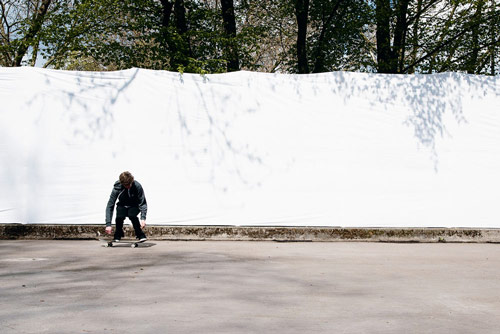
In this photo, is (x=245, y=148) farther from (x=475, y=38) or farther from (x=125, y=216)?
(x=475, y=38)

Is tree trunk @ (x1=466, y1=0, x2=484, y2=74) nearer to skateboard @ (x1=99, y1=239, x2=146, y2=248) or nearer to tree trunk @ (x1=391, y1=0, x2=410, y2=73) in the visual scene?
tree trunk @ (x1=391, y1=0, x2=410, y2=73)

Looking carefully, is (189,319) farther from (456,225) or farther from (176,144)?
(456,225)

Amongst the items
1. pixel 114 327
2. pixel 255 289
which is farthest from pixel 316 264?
pixel 114 327

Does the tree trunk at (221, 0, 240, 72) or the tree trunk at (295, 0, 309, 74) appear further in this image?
the tree trunk at (295, 0, 309, 74)

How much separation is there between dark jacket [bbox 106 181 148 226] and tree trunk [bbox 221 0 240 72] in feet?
22.5

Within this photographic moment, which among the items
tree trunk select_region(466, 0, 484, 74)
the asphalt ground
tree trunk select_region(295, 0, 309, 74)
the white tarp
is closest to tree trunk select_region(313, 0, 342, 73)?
tree trunk select_region(295, 0, 309, 74)

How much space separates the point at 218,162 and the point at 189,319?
5.59 meters

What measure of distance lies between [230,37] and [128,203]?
7.70 metres

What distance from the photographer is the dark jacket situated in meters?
9.15

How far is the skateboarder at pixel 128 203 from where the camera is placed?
9102mm

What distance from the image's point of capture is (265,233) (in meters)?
9.84

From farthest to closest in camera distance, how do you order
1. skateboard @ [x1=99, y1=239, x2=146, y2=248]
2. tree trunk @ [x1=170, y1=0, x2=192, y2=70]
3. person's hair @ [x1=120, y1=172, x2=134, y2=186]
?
1. tree trunk @ [x1=170, y1=0, x2=192, y2=70]
2. person's hair @ [x1=120, y1=172, x2=134, y2=186]
3. skateboard @ [x1=99, y1=239, x2=146, y2=248]

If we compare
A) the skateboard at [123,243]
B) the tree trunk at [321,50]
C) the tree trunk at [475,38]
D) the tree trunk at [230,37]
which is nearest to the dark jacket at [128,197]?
the skateboard at [123,243]

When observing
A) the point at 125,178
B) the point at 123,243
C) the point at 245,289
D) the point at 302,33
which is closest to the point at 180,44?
the point at 302,33
